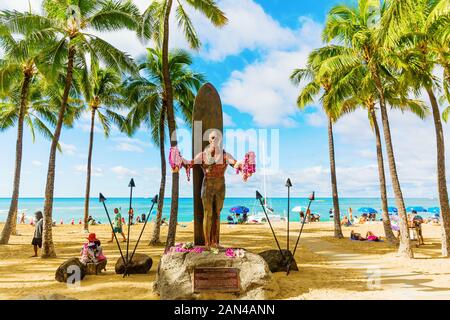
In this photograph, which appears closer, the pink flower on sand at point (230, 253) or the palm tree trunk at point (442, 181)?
the pink flower on sand at point (230, 253)

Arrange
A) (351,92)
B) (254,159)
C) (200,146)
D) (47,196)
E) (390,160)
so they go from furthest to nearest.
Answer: (351,92), (390,160), (47,196), (200,146), (254,159)

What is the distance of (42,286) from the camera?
7766 mm

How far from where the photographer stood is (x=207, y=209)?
23.0 feet

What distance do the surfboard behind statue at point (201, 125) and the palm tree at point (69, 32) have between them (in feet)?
23.6

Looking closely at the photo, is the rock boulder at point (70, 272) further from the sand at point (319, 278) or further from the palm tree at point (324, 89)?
the palm tree at point (324, 89)

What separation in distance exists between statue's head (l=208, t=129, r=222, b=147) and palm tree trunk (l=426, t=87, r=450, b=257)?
31.5ft

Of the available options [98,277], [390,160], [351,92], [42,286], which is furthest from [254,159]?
[351,92]

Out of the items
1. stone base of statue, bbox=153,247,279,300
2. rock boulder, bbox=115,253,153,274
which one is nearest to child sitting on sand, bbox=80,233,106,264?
rock boulder, bbox=115,253,153,274

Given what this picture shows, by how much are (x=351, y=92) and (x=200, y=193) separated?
410 inches

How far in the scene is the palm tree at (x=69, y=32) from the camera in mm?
12211

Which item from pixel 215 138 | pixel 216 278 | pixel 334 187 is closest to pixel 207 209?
pixel 216 278

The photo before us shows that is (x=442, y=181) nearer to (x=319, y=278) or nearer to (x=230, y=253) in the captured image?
(x=319, y=278)

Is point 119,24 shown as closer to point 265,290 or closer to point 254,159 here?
point 254,159

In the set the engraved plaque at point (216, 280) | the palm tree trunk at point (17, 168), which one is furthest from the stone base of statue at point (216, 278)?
the palm tree trunk at point (17, 168)
